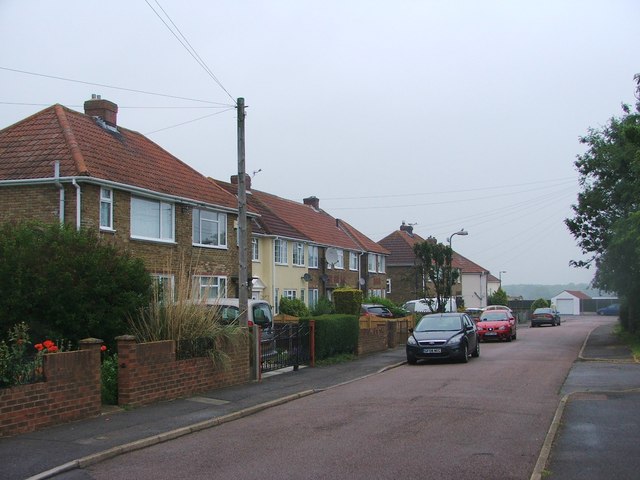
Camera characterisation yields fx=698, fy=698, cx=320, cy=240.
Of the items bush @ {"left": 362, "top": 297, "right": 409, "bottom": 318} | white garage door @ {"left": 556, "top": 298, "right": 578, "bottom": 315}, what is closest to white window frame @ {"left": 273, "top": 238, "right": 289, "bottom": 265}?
bush @ {"left": 362, "top": 297, "right": 409, "bottom": 318}

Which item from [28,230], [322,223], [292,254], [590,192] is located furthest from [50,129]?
[322,223]

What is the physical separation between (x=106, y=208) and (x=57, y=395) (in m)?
11.4

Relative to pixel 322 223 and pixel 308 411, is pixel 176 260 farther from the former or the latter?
pixel 322 223

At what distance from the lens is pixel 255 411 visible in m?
11.8

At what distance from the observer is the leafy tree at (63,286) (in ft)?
41.2

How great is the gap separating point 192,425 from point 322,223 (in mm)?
37383

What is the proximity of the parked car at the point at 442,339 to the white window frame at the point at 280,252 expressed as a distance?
616 inches

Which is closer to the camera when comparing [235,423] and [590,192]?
[235,423]

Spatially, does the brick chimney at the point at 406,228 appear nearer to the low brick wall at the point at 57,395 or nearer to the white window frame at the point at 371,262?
the white window frame at the point at 371,262

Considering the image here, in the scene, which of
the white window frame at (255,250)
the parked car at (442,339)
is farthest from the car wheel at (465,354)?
the white window frame at (255,250)

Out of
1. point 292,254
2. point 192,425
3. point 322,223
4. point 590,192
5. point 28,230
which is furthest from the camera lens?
point 322,223

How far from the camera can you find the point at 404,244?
63594 millimetres

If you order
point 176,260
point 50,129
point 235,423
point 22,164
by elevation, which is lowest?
point 235,423

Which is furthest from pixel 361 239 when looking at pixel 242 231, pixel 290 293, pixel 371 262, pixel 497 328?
pixel 242 231
